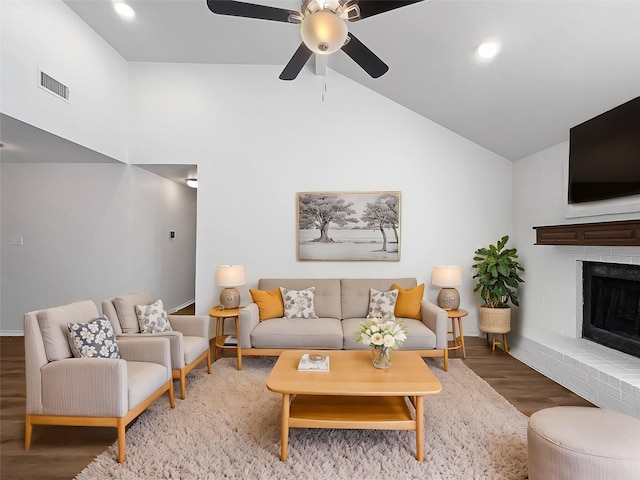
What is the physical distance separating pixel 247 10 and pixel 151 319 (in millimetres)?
2609

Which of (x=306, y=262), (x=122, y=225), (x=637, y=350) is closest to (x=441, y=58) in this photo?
(x=306, y=262)

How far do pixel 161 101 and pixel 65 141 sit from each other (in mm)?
1436

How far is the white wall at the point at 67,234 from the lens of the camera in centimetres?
488

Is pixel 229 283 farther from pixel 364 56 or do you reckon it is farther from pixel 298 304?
A: pixel 364 56

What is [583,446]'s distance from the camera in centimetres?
176

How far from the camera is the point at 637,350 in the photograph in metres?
3.07

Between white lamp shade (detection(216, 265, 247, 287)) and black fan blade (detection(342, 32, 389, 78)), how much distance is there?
8.91 feet

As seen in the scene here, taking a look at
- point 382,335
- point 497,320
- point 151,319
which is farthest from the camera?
point 497,320

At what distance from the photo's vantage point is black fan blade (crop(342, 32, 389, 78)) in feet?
7.76

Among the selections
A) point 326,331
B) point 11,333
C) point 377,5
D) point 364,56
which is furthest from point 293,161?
point 11,333

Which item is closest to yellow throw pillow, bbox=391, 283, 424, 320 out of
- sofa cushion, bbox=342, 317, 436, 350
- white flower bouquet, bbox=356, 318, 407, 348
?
sofa cushion, bbox=342, 317, 436, 350

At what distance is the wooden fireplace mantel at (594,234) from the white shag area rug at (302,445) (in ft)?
5.02

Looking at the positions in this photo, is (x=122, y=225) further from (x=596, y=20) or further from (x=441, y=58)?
(x=596, y=20)

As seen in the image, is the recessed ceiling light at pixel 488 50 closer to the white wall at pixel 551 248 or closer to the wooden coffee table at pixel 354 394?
the white wall at pixel 551 248
